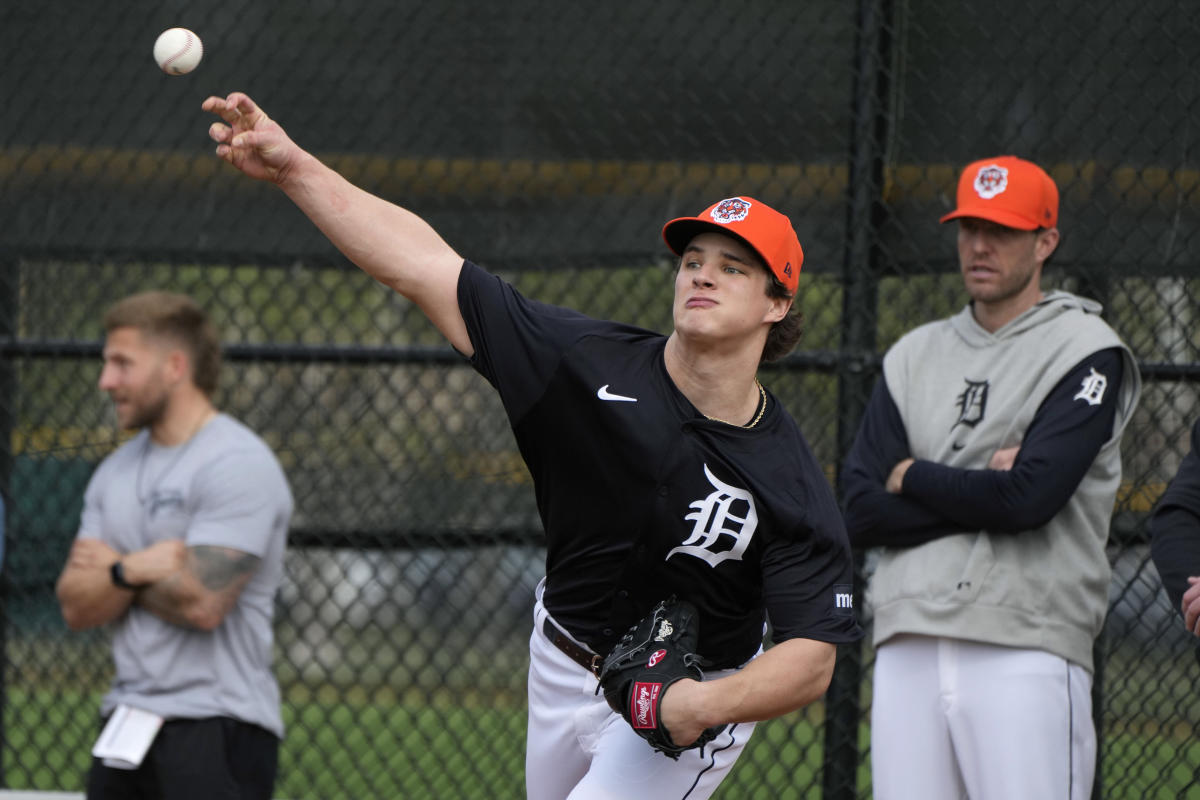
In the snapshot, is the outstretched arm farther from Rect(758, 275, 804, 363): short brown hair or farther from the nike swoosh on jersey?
Rect(758, 275, 804, 363): short brown hair

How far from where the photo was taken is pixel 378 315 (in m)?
4.60

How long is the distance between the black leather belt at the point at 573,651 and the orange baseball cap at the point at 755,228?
2.87 feet

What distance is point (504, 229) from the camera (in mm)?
Result: 4410

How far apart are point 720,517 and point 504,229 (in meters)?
1.95

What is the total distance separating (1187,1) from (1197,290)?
87cm

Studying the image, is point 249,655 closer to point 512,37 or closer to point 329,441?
point 329,441

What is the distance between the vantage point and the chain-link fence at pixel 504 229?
13.7ft

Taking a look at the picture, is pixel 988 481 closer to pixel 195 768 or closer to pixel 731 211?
pixel 731 211

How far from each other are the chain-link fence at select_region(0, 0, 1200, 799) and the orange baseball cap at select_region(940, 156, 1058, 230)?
2.01 feet

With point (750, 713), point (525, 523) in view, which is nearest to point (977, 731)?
point (750, 713)

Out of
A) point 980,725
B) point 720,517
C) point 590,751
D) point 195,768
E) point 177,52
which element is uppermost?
point 177,52

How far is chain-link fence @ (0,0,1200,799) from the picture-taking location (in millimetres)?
4168

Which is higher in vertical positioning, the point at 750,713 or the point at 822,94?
the point at 822,94

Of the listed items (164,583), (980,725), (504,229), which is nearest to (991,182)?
(980,725)
